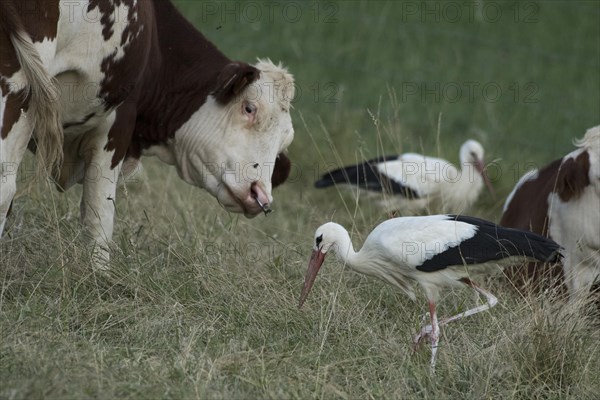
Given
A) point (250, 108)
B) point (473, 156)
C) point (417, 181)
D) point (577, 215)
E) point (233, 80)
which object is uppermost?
point (233, 80)

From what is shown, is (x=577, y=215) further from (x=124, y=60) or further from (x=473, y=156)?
(x=473, y=156)

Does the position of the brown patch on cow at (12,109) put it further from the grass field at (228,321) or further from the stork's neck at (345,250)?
the stork's neck at (345,250)

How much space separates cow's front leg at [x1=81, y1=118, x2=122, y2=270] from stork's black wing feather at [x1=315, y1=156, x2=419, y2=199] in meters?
3.31

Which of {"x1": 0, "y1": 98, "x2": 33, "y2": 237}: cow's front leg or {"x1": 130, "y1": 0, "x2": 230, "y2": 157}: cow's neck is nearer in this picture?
{"x1": 0, "y1": 98, "x2": 33, "y2": 237}: cow's front leg

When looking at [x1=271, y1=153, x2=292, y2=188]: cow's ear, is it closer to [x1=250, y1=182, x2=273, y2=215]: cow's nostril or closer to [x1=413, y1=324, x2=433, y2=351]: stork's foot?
[x1=250, y1=182, x2=273, y2=215]: cow's nostril

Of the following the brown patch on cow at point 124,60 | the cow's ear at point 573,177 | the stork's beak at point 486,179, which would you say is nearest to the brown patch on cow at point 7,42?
the brown patch on cow at point 124,60

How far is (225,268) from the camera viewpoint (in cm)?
617

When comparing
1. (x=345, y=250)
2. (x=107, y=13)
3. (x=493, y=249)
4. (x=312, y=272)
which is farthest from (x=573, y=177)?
(x=107, y=13)

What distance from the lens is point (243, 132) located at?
6.34 m

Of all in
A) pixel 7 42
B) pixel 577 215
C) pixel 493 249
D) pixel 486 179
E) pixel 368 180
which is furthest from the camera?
pixel 486 179

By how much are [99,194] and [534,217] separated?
2.64 meters

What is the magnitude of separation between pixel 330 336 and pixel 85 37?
1.78 metres

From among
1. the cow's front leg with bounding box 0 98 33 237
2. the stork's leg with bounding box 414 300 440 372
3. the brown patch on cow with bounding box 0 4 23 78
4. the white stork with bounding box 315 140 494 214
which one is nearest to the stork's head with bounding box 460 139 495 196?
the white stork with bounding box 315 140 494 214

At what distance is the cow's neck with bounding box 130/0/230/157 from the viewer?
6.37m
